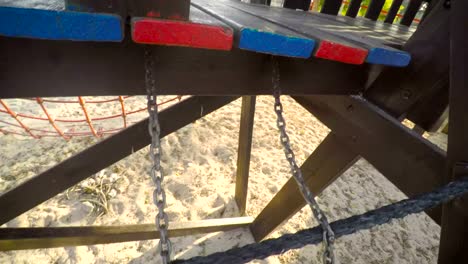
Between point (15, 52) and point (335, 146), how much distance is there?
1704 mm

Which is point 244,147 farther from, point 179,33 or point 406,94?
point 179,33

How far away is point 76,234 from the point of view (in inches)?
84.4

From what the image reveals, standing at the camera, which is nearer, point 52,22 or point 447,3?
point 52,22

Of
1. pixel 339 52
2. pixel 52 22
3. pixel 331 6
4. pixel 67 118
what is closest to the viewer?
pixel 52 22

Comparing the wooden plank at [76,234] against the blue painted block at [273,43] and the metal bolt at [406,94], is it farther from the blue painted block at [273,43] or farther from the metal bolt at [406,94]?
the metal bolt at [406,94]

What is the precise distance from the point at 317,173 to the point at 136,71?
1.53 m

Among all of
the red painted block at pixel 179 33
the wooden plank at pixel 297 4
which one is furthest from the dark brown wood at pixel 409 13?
the red painted block at pixel 179 33

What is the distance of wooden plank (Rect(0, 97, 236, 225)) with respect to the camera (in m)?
2.06

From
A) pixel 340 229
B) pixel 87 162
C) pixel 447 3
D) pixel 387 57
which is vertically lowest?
pixel 87 162

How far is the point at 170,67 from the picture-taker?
1.08 metres

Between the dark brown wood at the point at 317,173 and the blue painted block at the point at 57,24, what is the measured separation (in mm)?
1498

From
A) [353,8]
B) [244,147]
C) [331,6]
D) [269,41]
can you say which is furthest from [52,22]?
[353,8]

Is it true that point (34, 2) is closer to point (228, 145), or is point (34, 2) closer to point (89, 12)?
point (89, 12)

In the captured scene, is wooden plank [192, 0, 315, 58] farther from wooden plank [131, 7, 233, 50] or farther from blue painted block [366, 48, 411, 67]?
blue painted block [366, 48, 411, 67]
